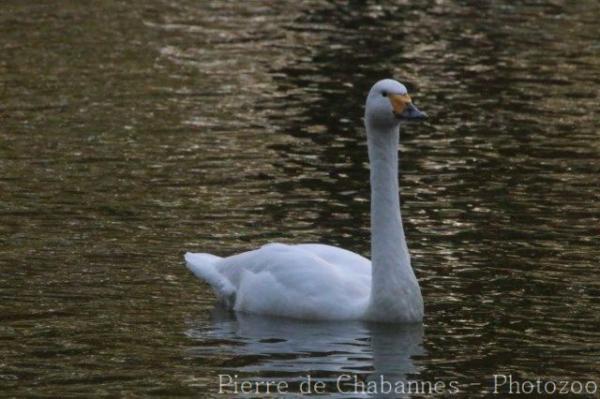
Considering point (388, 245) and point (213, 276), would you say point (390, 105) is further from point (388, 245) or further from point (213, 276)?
point (213, 276)

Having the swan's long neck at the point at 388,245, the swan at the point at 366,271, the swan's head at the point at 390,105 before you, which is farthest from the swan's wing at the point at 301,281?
the swan's head at the point at 390,105

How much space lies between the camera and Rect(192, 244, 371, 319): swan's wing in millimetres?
13367

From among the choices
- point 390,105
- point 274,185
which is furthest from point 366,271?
point 274,185

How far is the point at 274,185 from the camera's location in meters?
18.1

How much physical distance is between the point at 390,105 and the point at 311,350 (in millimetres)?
2134

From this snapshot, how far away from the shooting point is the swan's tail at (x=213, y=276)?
46.0 ft

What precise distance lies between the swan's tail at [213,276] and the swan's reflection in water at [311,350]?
200mm

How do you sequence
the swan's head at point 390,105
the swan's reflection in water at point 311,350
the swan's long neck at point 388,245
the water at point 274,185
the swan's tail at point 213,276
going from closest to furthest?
the swan's reflection in water at point 311,350, the water at point 274,185, the swan's long neck at point 388,245, the swan's head at point 390,105, the swan's tail at point 213,276

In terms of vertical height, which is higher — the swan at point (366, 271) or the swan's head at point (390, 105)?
the swan's head at point (390, 105)

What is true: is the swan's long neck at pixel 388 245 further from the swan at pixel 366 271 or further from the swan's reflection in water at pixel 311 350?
the swan's reflection in water at pixel 311 350

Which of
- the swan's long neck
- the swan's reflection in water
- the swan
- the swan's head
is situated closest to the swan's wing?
the swan

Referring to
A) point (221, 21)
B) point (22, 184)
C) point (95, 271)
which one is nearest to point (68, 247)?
point (95, 271)

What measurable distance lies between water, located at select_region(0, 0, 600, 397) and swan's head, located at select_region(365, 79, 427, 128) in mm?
1630

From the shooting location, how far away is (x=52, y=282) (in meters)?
14.0
